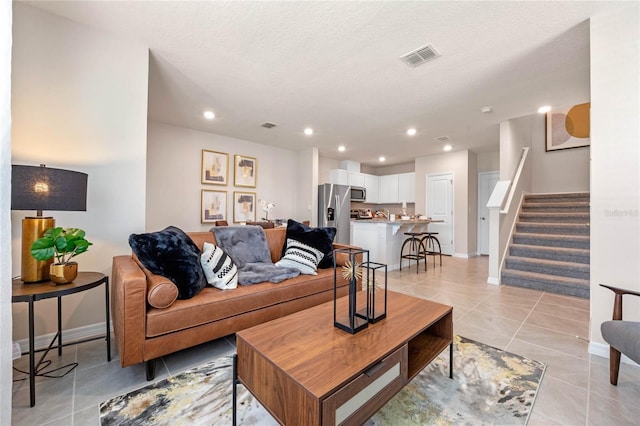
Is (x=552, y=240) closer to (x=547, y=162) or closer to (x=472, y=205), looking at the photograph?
(x=472, y=205)

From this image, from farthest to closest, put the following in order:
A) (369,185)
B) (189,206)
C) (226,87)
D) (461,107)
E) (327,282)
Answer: (369,185), (189,206), (461,107), (226,87), (327,282)

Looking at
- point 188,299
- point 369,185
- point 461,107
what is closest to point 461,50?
point 461,107

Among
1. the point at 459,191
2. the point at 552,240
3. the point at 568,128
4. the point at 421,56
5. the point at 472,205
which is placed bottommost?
the point at 552,240

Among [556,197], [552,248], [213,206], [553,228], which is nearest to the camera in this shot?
[552,248]

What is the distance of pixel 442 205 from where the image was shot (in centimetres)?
657

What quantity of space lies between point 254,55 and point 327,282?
2.33 m

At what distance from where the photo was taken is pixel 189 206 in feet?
15.9

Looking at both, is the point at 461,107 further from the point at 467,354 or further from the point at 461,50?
the point at 467,354

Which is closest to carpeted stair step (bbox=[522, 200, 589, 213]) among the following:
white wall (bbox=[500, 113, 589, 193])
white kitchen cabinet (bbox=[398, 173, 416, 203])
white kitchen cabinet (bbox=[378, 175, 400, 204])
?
white wall (bbox=[500, 113, 589, 193])

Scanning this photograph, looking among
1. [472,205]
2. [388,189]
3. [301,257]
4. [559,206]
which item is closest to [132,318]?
[301,257]

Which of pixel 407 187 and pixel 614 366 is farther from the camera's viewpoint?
pixel 407 187

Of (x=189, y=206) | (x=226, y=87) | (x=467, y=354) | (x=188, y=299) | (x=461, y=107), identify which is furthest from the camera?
(x=189, y=206)

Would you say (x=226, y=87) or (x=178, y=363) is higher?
(x=226, y=87)

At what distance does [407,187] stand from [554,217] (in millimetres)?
3365
